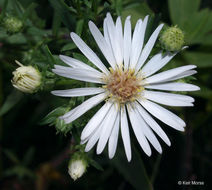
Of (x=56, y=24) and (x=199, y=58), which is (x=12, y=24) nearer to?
(x=56, y=24)

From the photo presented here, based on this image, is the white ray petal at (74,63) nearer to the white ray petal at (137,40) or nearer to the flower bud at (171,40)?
the white ray petal at (137,40)

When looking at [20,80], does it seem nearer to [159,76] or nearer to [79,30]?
[79,30]

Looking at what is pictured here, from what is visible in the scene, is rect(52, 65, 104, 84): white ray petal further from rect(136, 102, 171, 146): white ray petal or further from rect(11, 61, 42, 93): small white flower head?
rect(136, 102, 171, 146): white ray petal

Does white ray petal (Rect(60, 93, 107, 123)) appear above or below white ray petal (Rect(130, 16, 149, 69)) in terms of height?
below

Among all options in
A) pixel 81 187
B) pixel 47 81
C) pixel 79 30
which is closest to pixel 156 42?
pixel 79 30

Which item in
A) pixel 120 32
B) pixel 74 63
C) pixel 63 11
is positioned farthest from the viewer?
pixel 63 11

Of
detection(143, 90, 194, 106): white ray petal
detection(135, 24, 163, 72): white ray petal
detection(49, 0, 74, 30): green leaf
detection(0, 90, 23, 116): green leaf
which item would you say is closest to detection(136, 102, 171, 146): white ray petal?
detection(143, 90, 194, 106): white ray petal

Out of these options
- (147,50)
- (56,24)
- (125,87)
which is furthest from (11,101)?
(147,50)
